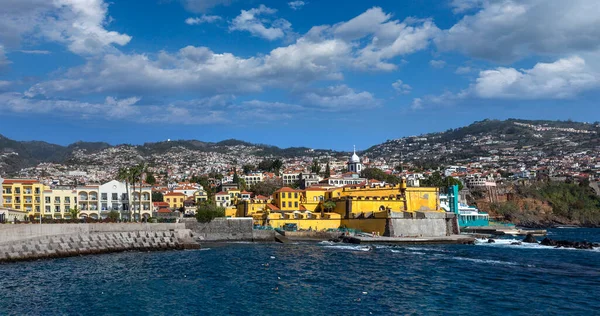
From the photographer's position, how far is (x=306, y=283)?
110ft

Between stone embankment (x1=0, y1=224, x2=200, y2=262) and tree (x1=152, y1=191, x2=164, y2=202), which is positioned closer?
stone embankment (x1=0, y1=224, x2=200, y2=262)

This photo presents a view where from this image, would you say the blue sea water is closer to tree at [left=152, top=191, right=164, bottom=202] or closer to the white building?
the white building

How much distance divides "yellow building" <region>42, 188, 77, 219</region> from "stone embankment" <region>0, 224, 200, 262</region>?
1916 centimetres

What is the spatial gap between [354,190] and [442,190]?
1371 inches

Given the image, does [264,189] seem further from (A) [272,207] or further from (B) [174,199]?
(A) [272,207]

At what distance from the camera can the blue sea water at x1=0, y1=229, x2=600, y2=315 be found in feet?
88.5

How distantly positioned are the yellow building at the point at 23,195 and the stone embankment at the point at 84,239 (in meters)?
20.7

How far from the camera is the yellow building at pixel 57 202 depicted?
67.7 m

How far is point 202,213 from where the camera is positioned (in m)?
60.0

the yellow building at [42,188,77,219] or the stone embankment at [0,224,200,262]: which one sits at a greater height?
the yellow building at [42,188,77,219]

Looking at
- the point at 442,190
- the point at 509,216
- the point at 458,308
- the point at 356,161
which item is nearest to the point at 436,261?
the point at 458,308

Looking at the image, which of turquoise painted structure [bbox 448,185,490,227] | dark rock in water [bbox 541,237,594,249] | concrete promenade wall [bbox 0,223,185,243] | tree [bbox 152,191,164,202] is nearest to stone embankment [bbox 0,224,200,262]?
concrete promenade wall [bbox 0,223,185,243]

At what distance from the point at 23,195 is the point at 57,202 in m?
3.90

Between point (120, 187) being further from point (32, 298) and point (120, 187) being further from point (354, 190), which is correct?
point (32, 298)
